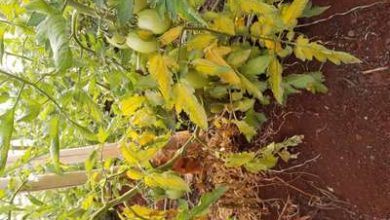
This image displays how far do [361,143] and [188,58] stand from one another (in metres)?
0.36

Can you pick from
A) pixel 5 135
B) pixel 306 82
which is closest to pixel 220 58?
pixel 306 82

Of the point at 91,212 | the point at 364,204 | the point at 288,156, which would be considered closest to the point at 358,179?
the point at 364,204

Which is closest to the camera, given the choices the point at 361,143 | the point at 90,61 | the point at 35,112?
the point at 35,112

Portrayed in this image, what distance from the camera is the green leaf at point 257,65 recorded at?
0.93m

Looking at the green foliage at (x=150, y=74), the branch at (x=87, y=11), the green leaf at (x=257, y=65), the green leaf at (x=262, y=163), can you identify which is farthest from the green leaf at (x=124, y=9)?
the green leaf at (x=262, y=163)

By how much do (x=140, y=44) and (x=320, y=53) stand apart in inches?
12.0

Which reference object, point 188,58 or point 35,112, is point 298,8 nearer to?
point 188,58

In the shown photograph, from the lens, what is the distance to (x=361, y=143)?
3.07 ft

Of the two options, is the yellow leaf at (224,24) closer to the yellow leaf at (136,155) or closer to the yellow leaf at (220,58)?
the yellow leaf at (220,58)

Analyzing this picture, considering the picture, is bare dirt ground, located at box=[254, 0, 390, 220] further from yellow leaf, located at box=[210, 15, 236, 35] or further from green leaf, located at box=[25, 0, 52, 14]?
Result: green leaf, located at box=[25, 0, 52, 14]

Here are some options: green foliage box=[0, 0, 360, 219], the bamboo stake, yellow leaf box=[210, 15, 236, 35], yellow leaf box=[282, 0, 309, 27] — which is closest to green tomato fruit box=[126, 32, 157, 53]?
green foliage box=[0, 0, 360, 219]

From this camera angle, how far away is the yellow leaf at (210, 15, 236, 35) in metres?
0.89

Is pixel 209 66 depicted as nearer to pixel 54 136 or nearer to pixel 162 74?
pixel 162 74

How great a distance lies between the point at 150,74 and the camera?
0.94 meters
